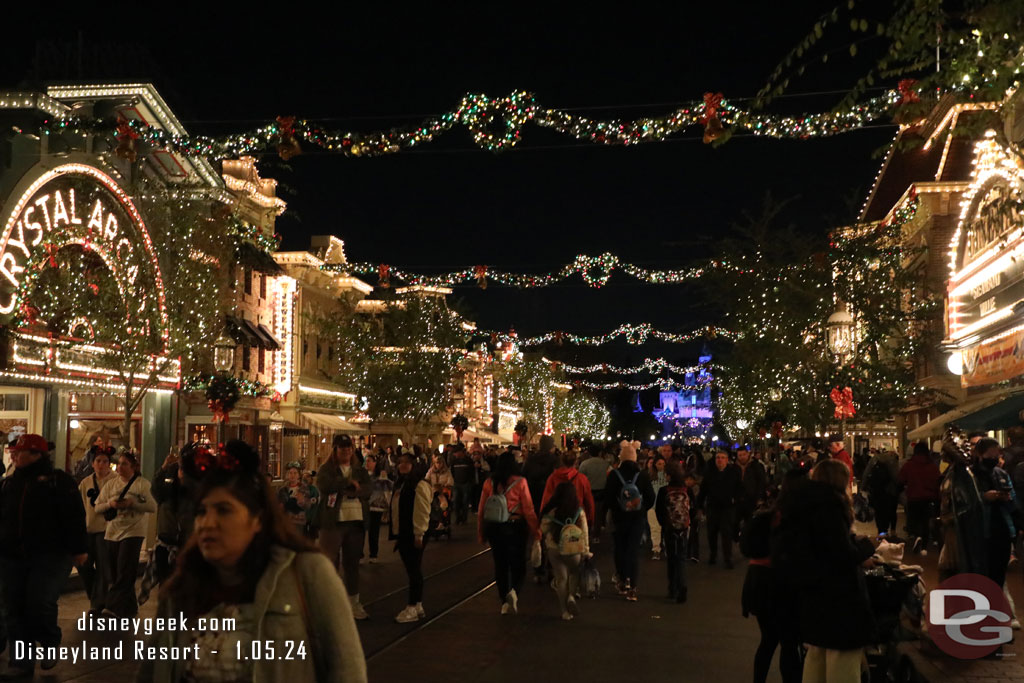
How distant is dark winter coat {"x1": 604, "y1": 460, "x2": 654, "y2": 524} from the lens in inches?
561

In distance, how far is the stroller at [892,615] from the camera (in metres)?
7.60

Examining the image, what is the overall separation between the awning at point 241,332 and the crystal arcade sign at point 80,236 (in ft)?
20.7

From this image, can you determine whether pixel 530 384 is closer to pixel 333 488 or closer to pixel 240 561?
pixel 333 488

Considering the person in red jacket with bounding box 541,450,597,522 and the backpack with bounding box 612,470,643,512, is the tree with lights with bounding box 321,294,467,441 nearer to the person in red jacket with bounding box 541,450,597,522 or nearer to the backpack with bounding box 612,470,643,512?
the backpack with bounding box 612,470,643,512

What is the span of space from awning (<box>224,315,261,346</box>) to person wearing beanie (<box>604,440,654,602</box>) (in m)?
20.8

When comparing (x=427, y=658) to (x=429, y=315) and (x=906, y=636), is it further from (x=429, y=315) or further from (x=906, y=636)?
(x=429, y=315)

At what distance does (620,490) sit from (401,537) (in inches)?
119

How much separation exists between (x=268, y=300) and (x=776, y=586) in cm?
4001

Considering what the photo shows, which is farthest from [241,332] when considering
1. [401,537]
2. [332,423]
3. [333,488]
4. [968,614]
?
[968,614]

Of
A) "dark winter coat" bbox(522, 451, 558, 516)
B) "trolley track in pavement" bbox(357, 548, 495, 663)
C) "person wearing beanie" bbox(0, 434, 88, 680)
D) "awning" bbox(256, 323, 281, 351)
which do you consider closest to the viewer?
"person wearing beanie" bbox(0, 434, 88, 680)

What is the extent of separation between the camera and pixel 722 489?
18.5 meters

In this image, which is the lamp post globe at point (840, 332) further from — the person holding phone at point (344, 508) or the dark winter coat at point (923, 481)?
the person holding phone at point (344, 508)

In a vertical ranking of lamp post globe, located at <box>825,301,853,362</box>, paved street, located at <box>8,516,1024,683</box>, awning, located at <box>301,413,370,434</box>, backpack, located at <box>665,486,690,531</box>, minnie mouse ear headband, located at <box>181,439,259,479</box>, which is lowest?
paved street, located at <box>8,516,1024,683</box>

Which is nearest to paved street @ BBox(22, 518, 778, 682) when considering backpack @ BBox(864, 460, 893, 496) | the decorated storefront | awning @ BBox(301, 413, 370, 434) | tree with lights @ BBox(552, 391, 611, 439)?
backpack @ BBox(864, 460, 893, 496)
